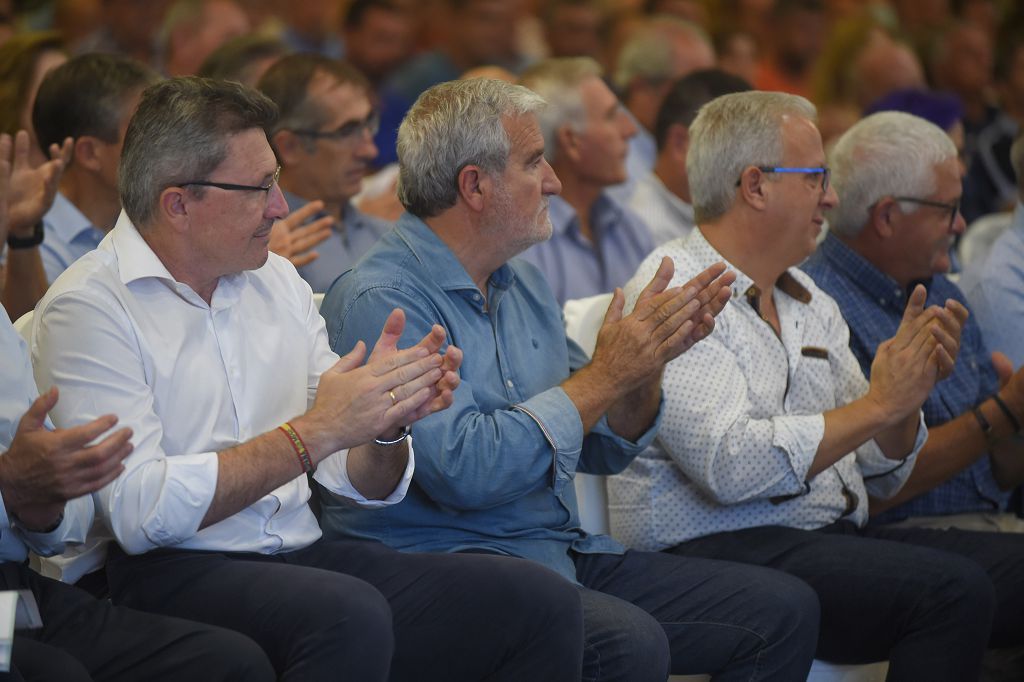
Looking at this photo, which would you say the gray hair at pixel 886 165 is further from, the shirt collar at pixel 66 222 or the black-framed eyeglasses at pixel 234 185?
the shirt collar at pixel 66 222

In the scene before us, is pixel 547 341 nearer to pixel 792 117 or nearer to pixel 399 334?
pixel 399 334

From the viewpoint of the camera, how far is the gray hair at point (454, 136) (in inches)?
99.3

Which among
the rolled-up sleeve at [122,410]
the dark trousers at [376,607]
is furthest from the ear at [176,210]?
the dark trousers at [376,607]

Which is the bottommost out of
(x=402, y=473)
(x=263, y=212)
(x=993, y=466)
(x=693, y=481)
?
(x=993, y=466)

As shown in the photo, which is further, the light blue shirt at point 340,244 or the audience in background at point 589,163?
the audience in background at point 589,163

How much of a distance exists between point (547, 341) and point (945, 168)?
3.94 feet

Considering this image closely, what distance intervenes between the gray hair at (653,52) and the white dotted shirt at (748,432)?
8.68 ft

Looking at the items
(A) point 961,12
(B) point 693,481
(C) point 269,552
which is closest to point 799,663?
(B) point 693,481

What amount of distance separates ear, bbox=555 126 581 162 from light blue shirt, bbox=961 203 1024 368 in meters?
1.39

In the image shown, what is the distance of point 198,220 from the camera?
2219 mm

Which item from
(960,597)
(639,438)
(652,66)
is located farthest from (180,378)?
(652,66)

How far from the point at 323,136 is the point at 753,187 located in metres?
1.35

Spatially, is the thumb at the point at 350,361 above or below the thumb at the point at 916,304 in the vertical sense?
above

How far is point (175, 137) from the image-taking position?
86.7 inches
